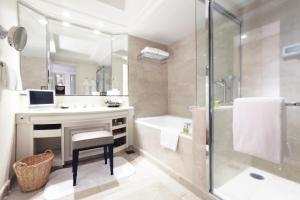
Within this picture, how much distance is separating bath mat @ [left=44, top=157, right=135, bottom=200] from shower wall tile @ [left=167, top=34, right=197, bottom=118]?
5.02ft

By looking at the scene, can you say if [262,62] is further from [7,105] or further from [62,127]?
[7,105]

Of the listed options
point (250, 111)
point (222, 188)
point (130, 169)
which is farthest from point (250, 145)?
point (130, 169)

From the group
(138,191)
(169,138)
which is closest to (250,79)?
(169,138)

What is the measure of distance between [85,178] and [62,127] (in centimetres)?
70

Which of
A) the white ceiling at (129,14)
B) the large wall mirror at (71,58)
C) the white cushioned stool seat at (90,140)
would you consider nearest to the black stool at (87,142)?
the white cushioned stool seat at (90,140)

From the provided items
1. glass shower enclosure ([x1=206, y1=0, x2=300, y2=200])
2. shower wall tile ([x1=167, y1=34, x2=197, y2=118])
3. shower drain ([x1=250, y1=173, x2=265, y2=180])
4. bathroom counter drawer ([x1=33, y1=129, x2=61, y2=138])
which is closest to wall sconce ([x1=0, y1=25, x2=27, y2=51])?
bathroom counter drawer ([x1=33, y1=129, x2=61, y2=138])

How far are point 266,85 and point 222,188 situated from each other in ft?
4.32

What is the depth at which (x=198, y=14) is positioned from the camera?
1.72m

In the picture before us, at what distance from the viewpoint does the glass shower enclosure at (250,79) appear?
4.67ft

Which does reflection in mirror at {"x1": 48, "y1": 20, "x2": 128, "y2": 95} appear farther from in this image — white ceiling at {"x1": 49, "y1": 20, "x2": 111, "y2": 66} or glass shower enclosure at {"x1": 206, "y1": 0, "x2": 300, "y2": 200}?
glass shower enclosure at {"x1": 206, "y1": 0, "x2": 300, "y2": 200}

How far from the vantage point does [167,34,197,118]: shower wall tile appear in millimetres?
2693

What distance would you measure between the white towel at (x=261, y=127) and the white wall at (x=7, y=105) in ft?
7.29

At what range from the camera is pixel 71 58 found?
2.46 m

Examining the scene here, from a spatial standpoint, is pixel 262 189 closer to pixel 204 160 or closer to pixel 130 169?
pixel 204 160
